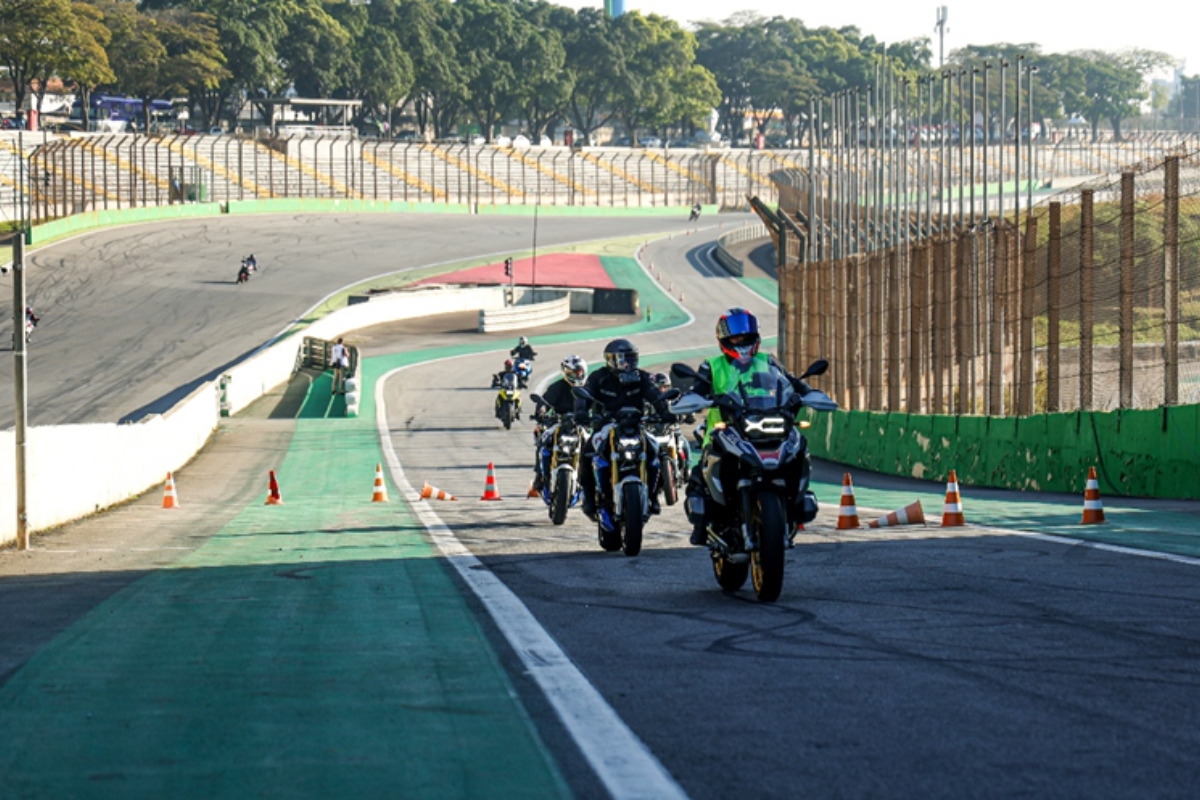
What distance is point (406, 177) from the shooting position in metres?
125

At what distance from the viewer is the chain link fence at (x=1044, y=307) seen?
18.2 m

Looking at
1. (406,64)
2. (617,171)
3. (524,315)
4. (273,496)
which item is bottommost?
(273,496)

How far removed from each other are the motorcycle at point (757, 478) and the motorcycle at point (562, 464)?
688cm

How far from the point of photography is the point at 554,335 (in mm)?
68375

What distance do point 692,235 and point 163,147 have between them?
35.0 metres

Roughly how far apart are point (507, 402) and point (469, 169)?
89271mm

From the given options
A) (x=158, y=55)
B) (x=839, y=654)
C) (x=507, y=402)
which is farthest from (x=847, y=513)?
(x=158, y=55)

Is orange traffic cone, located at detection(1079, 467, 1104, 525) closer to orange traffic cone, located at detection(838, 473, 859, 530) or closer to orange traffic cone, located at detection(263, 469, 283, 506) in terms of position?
orange traffic cone, located at detection(838, 473, 859, 530)

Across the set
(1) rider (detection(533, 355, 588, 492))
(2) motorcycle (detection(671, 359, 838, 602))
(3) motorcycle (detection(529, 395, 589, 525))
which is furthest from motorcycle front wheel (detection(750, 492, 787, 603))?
(3) motorcycle (detection(529, 395, 589, 525))

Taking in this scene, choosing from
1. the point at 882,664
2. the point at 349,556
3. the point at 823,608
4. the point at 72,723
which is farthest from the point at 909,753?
the point at 349,556

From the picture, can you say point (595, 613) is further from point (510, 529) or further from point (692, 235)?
point (692, 235)

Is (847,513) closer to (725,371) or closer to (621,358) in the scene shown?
(621,358)

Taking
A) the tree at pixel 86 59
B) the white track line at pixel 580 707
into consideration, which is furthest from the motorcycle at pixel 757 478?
the tree at pixel 86 59

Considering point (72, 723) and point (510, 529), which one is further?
point (510, 529)
